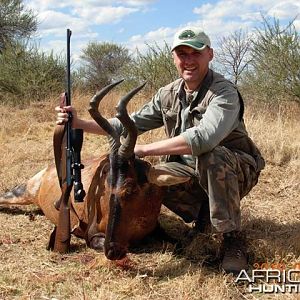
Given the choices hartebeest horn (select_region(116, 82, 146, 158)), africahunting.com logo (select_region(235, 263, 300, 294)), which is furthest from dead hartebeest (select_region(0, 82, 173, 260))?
africahunting.com logo (select_region(235, 263, 300, 294))

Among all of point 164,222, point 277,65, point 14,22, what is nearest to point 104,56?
point 14,22

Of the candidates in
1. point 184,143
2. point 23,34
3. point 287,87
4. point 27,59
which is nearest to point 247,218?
point 184,143

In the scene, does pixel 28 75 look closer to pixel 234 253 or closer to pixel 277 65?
pixel 277 65

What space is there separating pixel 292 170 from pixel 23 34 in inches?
812

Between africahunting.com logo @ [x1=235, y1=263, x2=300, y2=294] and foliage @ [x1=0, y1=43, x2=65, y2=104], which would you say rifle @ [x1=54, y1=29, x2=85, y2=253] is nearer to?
africahunting.com logo @ [x1=235, y1=263, x2=300, y2=294]

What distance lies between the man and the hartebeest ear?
0.02 meters

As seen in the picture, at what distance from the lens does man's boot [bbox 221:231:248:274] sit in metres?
3.81

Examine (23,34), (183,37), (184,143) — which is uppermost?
(23,34)

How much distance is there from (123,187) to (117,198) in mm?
93

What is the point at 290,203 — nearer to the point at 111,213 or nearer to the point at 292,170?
the point at 292,170

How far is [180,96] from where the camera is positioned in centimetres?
439

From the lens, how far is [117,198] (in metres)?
3.76

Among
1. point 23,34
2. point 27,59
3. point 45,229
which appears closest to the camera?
point 45,229

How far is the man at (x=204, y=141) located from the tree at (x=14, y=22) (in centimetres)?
2149
